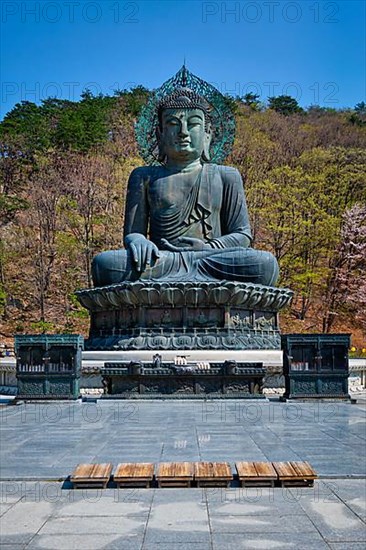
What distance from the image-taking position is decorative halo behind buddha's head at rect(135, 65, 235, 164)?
56.4 ft

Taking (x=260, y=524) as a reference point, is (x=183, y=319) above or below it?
above

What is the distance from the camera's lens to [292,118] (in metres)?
58.5

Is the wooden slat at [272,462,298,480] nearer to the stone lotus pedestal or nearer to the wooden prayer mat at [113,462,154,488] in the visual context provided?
the wooden prayer mat at [113,462,154,488]

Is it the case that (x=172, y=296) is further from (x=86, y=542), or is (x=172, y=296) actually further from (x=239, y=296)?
(x=86, y=542)

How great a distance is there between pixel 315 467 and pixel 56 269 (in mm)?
31934

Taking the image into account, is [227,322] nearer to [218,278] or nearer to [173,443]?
[218,278]

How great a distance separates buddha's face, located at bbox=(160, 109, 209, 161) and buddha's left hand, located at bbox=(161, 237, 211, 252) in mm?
2214

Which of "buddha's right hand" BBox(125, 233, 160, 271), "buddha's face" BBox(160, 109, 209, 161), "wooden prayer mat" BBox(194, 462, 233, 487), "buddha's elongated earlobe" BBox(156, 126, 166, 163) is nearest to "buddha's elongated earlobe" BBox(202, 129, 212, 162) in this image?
"buddha's face" BBox(160, 109, 209, 161)

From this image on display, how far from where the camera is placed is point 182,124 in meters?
16.3

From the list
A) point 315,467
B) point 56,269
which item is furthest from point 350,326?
point 315,467

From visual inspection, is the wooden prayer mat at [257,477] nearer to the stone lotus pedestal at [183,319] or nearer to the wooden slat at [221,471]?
the wooden slat at [221,471]

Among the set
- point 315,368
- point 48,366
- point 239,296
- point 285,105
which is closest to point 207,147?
point 239,296

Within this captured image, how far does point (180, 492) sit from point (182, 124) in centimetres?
1303

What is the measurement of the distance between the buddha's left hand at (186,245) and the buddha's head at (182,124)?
87.2 inches
